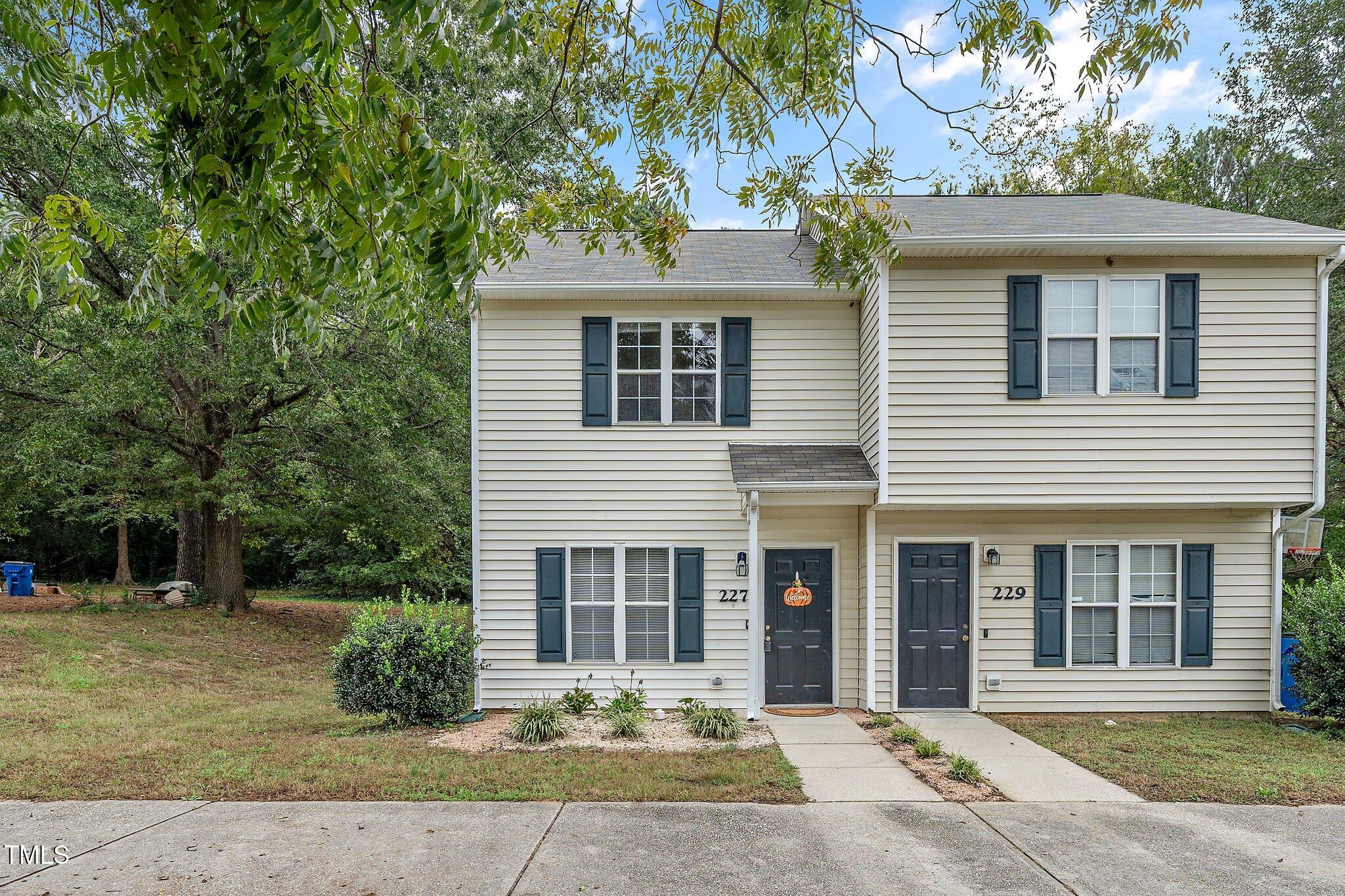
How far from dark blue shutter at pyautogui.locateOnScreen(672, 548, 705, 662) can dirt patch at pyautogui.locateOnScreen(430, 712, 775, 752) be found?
0.86 m

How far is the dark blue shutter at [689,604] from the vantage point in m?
9.24

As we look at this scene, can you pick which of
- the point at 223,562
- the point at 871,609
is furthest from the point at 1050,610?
the point at 223,562

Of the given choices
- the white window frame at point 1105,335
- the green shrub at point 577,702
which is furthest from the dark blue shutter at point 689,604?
the white window frame at point 1105,335

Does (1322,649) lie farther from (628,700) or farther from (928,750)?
(628,700)

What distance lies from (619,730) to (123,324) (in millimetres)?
9530

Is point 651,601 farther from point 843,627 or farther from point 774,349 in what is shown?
point 774,349

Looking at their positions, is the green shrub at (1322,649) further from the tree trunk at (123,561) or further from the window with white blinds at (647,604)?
the tree trunk at (123,561)

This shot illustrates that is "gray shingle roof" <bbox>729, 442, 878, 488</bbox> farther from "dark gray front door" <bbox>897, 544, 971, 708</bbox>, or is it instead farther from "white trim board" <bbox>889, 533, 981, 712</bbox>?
"dark gray front door" <bbox>897, 544, 971, 708</bbox>

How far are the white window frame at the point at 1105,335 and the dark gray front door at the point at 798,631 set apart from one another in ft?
10.8

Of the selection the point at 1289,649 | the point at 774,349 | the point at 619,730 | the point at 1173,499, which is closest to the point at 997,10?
the point at 774,349

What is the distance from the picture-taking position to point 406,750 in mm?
7109

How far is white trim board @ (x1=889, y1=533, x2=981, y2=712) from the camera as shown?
30.0ft

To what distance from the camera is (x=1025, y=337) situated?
8.59 meters

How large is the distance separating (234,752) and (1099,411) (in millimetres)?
9194
